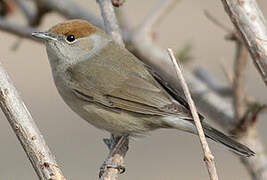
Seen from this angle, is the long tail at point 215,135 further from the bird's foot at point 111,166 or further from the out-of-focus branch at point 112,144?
the bird's foot at point 111,166

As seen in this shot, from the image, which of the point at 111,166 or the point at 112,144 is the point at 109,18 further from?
the point at 111,166

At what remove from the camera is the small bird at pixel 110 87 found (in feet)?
15.5

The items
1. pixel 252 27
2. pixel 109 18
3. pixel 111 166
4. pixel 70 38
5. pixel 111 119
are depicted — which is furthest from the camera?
pixel 70 38

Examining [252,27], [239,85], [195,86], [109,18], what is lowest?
[252,27]

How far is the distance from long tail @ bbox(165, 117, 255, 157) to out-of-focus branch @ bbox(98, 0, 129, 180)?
1.50 ft

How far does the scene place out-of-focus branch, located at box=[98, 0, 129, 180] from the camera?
4.25m

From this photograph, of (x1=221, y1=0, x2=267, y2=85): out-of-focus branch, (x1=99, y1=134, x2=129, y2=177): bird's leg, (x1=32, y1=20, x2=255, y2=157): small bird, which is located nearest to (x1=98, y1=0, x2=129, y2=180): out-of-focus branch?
(x1=99, y1=134, x2=129, y2=177): bird's leg

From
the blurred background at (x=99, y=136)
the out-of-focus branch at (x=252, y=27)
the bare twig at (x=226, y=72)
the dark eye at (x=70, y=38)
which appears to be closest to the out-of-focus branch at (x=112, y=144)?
the dark eye at (x=70, y=38)

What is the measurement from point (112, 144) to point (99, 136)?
269 inches

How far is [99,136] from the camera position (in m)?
11.5

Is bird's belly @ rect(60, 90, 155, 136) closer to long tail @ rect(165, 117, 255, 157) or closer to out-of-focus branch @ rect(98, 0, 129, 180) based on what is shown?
out-of-focus branch @ rect(98, 0, 129, 180)

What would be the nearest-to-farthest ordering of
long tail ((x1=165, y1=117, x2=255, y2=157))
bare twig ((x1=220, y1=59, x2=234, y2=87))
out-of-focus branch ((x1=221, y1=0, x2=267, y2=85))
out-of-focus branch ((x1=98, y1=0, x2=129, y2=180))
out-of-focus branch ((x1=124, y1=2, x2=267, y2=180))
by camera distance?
out-of-focus branch ((x1=221, y1=0, x2=267, y2=85)) < long tail ((x1=165, y1=117, x2=255, y2=157)) < out-of-focus branch ((x1=98, y1=0, x2=129, y2=180)) < bare twig ((x1=220, y1=59, x2=234, y2=87)) < out-of-focus branch ((x1=124, y1=2, x2=267, y2=180))

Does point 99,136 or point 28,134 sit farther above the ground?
point 99,136

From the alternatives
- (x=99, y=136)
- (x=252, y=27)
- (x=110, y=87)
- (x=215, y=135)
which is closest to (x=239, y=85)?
(x=215, y=135)
